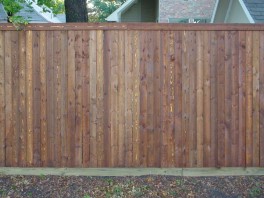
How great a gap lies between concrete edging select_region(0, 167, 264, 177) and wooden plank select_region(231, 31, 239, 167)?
0.19 m

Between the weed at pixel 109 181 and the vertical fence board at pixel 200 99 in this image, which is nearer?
the weed at pixel 109 181

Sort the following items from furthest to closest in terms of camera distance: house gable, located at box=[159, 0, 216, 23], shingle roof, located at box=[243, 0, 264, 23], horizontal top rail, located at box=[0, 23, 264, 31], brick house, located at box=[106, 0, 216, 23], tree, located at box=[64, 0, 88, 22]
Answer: house gable, located at box=[159, 0, 216, 23] < brick house, located at box=[106, 0, 216, 23] < shingle roof, located at box=[243, 0, 264, 23] < tree, located at box=[64, 0, 88, 22] < horizontal top rail, located at box=[0, 23, 264, 31]

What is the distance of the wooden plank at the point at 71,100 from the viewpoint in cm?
552

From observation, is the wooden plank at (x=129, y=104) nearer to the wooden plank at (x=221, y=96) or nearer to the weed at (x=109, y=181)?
the weed at (x=109, y=181)

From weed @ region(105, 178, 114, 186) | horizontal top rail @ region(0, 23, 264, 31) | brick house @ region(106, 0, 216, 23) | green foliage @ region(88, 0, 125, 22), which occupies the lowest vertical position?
weed @ region(105, 178, 114, 186)

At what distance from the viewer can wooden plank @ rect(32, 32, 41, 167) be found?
217 inches

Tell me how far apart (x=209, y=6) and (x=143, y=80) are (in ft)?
40.8

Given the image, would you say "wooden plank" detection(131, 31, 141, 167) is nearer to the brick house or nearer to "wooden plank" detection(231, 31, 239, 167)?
"wooden plank" detection(231, 31, 239, 167)

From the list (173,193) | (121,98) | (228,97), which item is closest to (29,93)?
(121,98)

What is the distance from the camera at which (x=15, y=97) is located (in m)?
5.55

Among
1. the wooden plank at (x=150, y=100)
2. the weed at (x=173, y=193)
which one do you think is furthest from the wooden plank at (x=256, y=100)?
the wooden plank at (x=150, y=100)

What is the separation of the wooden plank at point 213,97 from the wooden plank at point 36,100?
8.07 feet

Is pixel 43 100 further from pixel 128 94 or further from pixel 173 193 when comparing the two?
pixel 173 193

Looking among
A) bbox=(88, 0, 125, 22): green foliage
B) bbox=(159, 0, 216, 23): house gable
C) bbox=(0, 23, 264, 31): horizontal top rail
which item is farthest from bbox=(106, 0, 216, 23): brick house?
bbox=(0, 23, 264, 31): horizontal top rail
